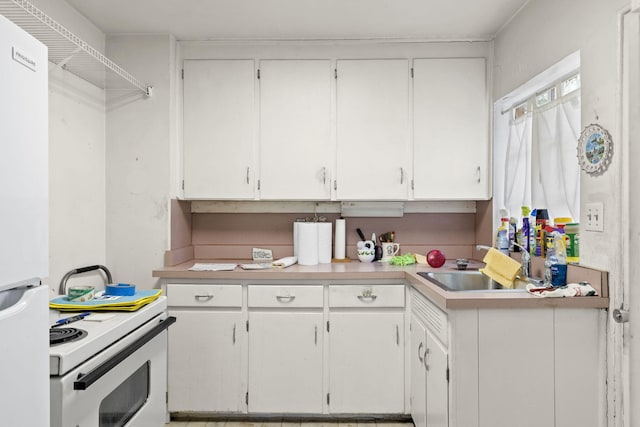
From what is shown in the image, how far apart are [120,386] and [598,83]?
215cm

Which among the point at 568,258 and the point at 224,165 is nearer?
the point at 568,258

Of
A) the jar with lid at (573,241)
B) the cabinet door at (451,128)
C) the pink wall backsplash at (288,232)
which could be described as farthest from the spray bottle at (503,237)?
the jar with lid at (573,241)

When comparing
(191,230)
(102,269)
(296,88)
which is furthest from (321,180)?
(102,269)

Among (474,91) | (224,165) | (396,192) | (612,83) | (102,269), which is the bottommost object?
(102,269)

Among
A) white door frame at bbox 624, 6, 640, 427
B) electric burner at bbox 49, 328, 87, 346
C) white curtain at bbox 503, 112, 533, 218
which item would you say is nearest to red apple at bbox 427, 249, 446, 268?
white curtain at bbox 503, 112, 533, 218

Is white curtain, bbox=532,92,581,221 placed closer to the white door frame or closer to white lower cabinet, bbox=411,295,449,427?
the white door frame

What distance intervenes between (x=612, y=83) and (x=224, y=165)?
6.74 ft

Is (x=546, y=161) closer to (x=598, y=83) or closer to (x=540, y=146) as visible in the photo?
(x=540, y=146)

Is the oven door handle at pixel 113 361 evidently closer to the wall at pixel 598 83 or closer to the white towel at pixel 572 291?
the white towel at pixel 572 291

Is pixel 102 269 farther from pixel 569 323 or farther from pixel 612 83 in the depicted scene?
pixel 612 83

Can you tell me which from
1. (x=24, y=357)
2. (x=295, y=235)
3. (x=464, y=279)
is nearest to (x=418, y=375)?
(x=464, y=279)

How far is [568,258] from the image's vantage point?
191 cm

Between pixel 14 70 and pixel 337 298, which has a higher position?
pixel 14 70

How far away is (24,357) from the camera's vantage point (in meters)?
0.89
